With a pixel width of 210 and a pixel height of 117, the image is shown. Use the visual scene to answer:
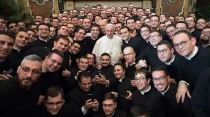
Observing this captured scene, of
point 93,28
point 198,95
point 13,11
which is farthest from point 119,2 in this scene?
point 198,95

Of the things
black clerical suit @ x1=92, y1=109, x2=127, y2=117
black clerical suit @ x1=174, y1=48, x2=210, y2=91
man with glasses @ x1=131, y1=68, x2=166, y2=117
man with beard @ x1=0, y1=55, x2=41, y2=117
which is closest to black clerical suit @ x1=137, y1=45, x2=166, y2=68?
black clerical suit @ x1=174, y1=48, x2=210, y2=91

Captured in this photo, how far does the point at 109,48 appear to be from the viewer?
539 cm

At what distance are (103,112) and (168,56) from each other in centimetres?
135

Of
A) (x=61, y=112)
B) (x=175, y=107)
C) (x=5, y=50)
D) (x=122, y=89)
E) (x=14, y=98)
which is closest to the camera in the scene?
(x=14, y=98)

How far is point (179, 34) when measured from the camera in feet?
10.0

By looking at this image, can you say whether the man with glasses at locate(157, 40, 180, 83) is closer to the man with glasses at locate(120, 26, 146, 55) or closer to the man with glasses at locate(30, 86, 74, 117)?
the man with glasses at locate(30, 86, 74, 117)

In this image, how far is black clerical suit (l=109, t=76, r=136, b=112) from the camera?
3820 millimetres

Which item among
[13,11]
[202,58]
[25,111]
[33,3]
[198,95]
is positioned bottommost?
[25,111]

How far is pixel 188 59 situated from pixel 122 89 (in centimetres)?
136

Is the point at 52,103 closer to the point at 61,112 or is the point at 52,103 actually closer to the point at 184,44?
the point at 61,112

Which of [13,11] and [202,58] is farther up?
[13,11]

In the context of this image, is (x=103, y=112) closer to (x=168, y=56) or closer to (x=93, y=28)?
(x=168, y=56)

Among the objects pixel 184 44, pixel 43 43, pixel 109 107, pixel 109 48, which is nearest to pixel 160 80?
pixel 184 44

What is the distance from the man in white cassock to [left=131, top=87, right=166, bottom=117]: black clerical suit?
2.07m
